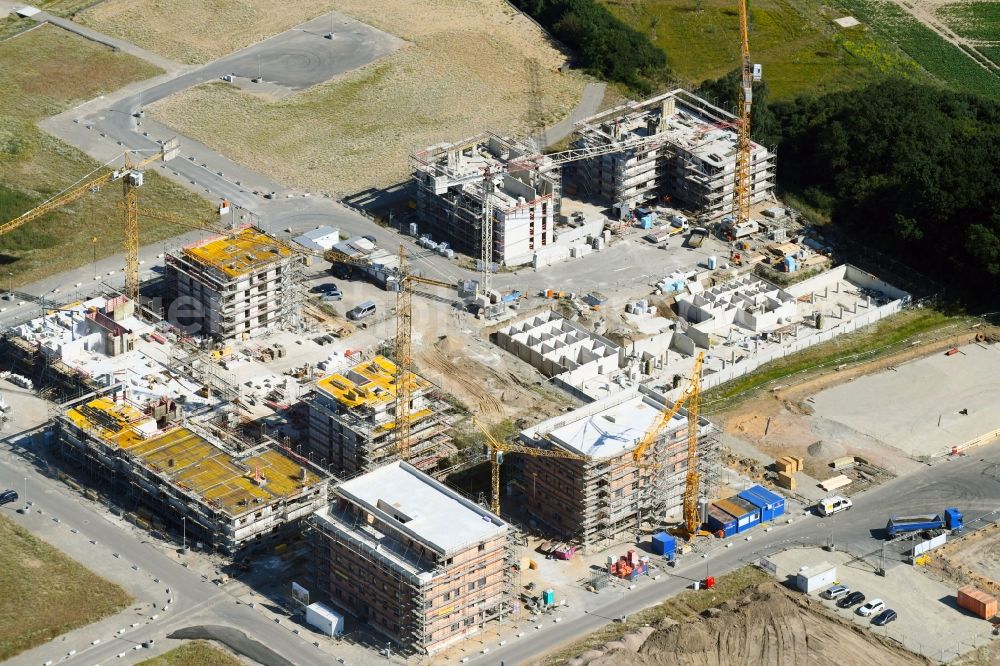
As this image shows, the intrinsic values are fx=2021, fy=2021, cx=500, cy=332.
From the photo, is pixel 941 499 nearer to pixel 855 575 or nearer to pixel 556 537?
pixel 855 575

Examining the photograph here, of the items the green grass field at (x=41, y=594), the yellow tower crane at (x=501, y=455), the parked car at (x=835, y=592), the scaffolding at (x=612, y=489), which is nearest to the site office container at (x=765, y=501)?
the scaffolding at (x=612, y=489)

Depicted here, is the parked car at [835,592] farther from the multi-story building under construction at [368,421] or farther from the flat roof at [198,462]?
the flat roof at [198,462]

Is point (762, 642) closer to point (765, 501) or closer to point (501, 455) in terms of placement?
point (765, 501)

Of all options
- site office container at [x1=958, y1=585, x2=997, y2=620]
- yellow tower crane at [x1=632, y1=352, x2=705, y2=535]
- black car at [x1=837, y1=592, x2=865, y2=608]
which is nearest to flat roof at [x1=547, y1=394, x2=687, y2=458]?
yellow tower crane at [x1=632, y1=352, x2=705, y2=535]

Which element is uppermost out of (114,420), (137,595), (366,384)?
(366,384)

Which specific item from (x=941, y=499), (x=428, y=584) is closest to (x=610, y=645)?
(x=428, y=584)

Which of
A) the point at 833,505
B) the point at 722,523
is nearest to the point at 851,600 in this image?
the point at 722,523
